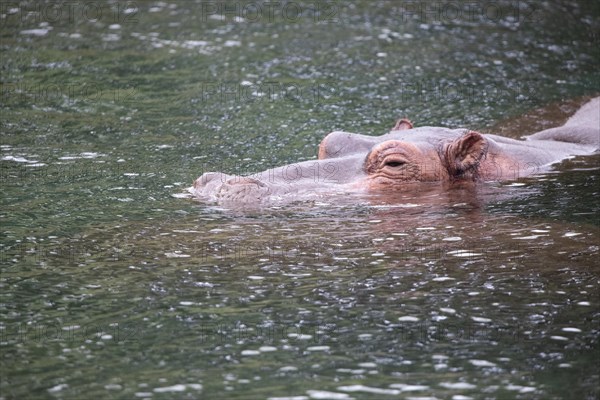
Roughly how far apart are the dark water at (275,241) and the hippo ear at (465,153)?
0.26 metres

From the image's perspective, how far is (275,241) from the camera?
7164 mm

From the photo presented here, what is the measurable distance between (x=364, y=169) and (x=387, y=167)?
0.18m

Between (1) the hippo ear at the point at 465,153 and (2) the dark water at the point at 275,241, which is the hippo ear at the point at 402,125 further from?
(2) the dark water at the point at 275,241

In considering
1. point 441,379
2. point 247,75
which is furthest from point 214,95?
point 441,379

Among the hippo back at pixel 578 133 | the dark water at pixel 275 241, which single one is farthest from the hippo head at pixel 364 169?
the hippo back at pixel 578 133

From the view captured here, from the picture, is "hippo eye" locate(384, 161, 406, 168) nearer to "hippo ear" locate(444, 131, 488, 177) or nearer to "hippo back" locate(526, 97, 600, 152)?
"hippo ear" locate(444, 131, 488, 177)

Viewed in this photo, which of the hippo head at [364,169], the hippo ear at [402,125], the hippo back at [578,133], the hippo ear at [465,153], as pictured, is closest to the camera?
the hippo head at [364,169]

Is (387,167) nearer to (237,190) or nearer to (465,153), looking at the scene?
(465,153)

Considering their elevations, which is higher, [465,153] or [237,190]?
[465,153]

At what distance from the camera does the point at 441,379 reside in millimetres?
5078

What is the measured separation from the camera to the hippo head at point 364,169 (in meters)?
8.03

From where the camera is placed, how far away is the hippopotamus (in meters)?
8.07

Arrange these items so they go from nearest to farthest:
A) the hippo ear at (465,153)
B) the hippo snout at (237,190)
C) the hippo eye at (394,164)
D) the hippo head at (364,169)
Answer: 1. the hippo snout at (237,190)
2. the hippo head at (364,169)
3. the hippo eye at (394,164)
4. the hippo ear at (465,153)

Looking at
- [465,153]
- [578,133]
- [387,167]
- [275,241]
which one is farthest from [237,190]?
[578,133]
